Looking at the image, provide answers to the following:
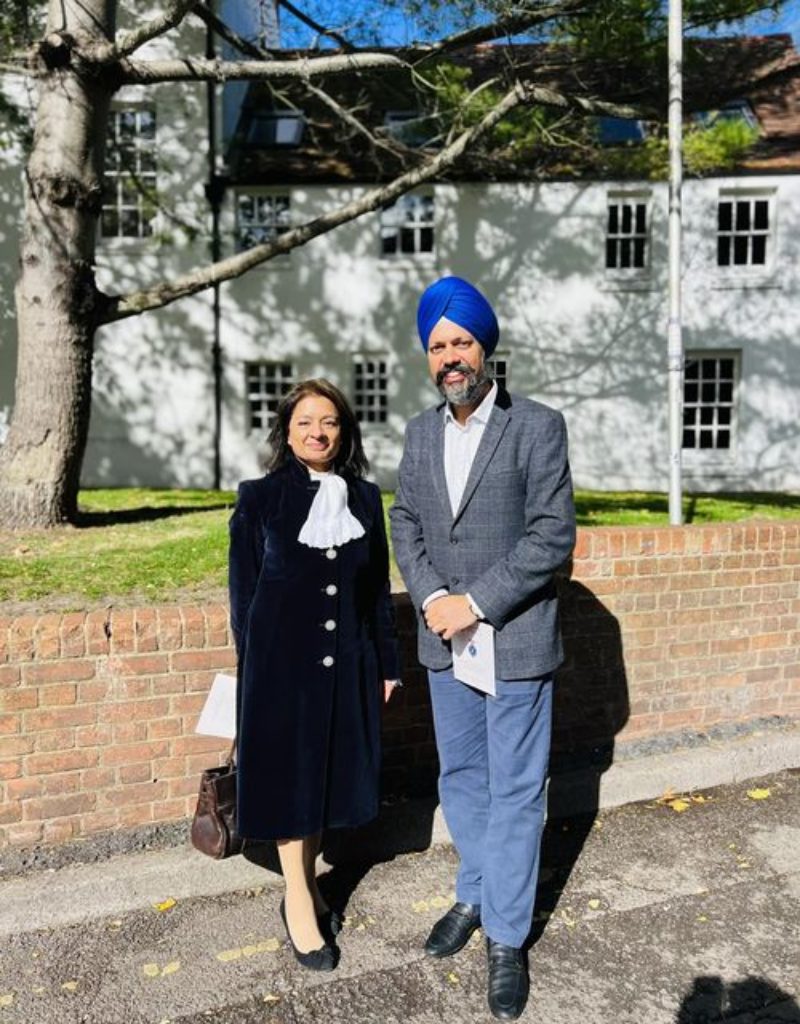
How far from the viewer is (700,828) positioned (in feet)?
12.9

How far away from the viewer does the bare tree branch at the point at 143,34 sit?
5.74 m

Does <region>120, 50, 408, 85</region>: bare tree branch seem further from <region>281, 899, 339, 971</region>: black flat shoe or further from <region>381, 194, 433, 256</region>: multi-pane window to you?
<region>381, 194, 433, 256</region>: multi-pane window

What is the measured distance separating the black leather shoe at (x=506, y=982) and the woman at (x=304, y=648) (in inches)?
21.6

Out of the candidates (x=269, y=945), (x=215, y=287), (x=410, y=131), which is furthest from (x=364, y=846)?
(x=215, y=287)

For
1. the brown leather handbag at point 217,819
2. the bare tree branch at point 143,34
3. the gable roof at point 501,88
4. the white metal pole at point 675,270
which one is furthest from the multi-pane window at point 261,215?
the brown leather handbag at point 217,819

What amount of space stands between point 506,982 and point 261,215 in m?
16.5

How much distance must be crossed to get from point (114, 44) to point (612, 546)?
5226 mm

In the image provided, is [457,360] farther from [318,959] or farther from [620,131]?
[620,131]

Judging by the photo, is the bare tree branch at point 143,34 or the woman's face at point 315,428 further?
the bare tree branch at point 143,34

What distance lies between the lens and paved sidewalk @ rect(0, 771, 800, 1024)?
8.79 ft

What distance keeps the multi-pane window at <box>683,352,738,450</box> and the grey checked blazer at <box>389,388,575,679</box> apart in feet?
52.3

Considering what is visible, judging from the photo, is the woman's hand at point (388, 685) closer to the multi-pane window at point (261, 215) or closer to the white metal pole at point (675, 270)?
the white metal pole at point (675, 270)

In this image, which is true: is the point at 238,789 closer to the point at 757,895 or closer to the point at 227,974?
the point at 227,974

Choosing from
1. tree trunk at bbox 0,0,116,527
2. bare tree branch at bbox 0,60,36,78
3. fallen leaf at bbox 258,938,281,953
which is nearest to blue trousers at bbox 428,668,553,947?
fallen leaf at bbox 258,938,281,953
